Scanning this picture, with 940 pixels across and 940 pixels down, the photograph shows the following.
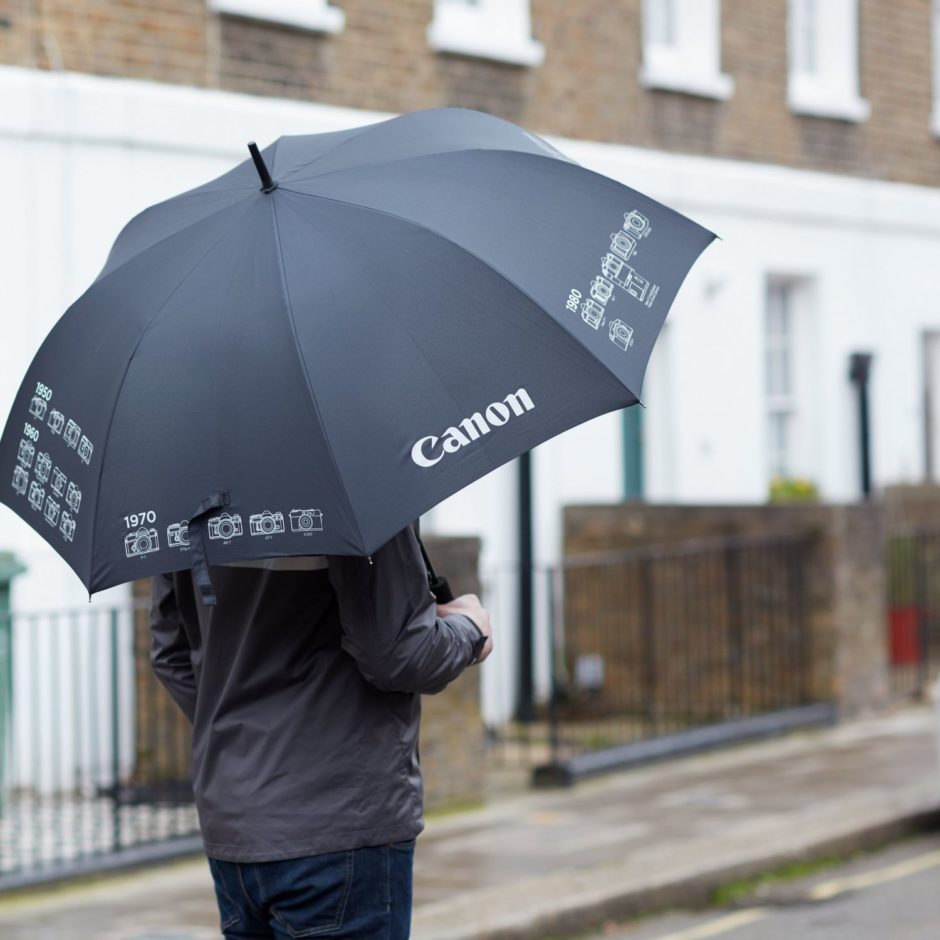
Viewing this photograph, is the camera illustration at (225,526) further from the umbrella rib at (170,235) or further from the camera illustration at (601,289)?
the camera illustration at (601,289)

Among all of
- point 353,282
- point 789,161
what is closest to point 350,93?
point 789,161

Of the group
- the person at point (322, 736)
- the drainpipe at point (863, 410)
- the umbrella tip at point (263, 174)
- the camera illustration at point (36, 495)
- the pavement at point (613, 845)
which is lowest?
the pavement at point (613, 845)

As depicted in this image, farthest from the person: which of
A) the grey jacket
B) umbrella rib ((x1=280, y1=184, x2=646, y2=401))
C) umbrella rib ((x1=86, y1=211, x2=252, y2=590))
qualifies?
umbrella rib ((x1=280, y1=184, x2=646, y2=401))

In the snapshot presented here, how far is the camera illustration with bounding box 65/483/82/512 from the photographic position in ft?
11.6

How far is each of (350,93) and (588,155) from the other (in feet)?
7.35

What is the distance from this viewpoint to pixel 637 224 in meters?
3.86

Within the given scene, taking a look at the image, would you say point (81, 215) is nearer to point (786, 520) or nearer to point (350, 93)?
point (350, 93)

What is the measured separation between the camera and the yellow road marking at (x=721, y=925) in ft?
23.3

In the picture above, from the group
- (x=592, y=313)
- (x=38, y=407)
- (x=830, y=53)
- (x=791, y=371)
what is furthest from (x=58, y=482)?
(x=830, y=53)

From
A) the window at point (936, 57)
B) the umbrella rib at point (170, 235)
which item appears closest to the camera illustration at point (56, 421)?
the umbrella rib at point (170, 235)

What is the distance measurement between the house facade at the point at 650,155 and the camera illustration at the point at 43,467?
20.5 ft

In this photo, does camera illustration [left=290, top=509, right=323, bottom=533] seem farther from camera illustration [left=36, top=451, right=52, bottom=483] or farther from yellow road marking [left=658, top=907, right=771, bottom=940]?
yellow road marking [left=658, top=907, right=771, bottom=940]

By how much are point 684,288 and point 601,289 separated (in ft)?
34.6

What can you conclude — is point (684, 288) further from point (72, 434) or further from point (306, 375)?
point (306, 375)
